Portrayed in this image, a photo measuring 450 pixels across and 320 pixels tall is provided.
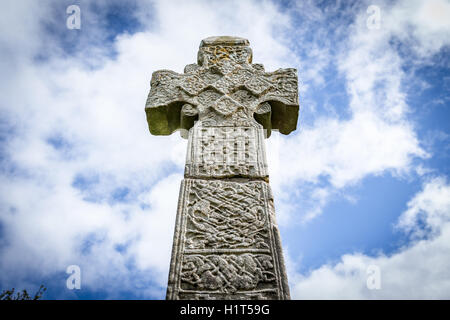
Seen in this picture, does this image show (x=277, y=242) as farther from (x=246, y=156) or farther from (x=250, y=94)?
(x=250, y=94)

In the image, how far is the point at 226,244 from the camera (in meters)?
2.23

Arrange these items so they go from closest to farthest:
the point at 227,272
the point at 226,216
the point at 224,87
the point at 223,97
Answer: the point at 227,272 < the point at 226,216 < the point at 223,97 < the point at 224,87

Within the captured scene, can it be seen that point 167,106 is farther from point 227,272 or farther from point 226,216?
point 227,272

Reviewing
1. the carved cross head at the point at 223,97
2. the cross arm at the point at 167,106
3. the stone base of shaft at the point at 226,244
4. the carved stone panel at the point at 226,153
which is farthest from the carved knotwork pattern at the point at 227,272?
the cross arm at the point at 167,106

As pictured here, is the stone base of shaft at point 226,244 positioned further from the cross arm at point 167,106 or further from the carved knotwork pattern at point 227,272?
the cross arm at point 167,106

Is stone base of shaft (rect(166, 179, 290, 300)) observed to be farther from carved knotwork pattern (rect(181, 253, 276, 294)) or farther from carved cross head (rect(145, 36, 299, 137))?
carved cross head (rect(145, 36, 299, 137))

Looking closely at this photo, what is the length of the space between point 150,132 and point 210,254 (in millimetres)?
1927

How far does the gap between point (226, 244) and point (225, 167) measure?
741 mm

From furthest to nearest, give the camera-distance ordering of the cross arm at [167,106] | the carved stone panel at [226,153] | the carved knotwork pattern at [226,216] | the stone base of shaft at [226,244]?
the cross arm at [167,106]
the carved stone panel at [226,153]
the carved knotwork pattern at [226,216]
the stone base of shaft at [226,244]

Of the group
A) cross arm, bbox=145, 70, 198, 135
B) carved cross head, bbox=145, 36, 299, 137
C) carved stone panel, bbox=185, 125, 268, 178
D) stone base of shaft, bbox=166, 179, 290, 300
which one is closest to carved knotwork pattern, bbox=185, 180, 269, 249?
stone base of shaft, bbox=166, 179, 290, 300

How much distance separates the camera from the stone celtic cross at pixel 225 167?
6.74 feet

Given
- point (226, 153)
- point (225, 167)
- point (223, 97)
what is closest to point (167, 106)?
point (223, 97)

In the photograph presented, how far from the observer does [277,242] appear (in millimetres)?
2238
